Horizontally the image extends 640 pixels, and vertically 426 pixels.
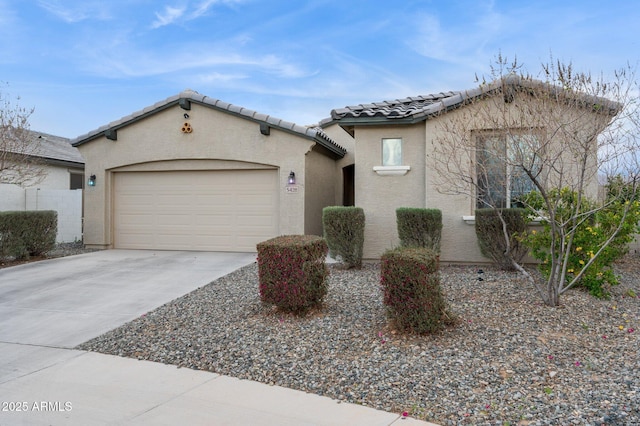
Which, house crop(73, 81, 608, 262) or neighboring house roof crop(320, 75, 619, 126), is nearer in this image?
neighboring house roof crop(320, 75, 619, 126)

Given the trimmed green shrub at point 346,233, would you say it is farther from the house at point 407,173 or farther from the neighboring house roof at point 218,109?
the neighboring house roof at point 218,109

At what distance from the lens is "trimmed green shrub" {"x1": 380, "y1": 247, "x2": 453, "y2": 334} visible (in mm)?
4898

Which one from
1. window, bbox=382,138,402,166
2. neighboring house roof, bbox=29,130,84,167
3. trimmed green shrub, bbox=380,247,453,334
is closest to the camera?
trimmed green shrub, bbox=380,247,453,334

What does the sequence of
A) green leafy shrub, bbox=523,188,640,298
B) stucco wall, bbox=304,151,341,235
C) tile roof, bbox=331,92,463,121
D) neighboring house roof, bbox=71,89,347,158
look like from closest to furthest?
green leafy shrub, bbox=523,188,640,298 < tile roof, bbox=331,92,463,121 < neighboring house roof, bbox=71,89,347,158 < stucco wall, bbox=304,151,341,235

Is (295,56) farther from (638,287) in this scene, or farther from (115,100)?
(638,287)

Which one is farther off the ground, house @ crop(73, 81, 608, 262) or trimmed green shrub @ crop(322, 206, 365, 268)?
house @ crop(73, 81, 608, 262)

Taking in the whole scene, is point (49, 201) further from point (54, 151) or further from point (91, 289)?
point (91, 289)

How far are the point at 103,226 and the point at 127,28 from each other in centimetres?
558

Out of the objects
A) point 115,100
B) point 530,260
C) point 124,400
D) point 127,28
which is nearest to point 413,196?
point 530,260

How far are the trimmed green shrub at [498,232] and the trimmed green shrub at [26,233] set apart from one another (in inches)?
419

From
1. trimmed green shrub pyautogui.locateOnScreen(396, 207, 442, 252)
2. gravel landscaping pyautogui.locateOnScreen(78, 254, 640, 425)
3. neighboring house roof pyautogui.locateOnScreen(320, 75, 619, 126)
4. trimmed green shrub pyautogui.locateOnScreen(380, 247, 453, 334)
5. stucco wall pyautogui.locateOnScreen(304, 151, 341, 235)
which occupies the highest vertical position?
neighboring house roof pyautogui.locateOnScreen(320, 75, 619, 126)

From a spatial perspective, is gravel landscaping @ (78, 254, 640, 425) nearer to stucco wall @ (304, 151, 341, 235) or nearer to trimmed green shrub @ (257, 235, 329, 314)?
trimmed green shrub @ (257, 235, 329, 314)

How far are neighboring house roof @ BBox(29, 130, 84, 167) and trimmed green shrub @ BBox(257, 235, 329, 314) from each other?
1353cm

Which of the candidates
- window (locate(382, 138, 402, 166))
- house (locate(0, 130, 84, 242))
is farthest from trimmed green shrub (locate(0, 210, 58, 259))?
window (locate(382, 138, 402, 166))
